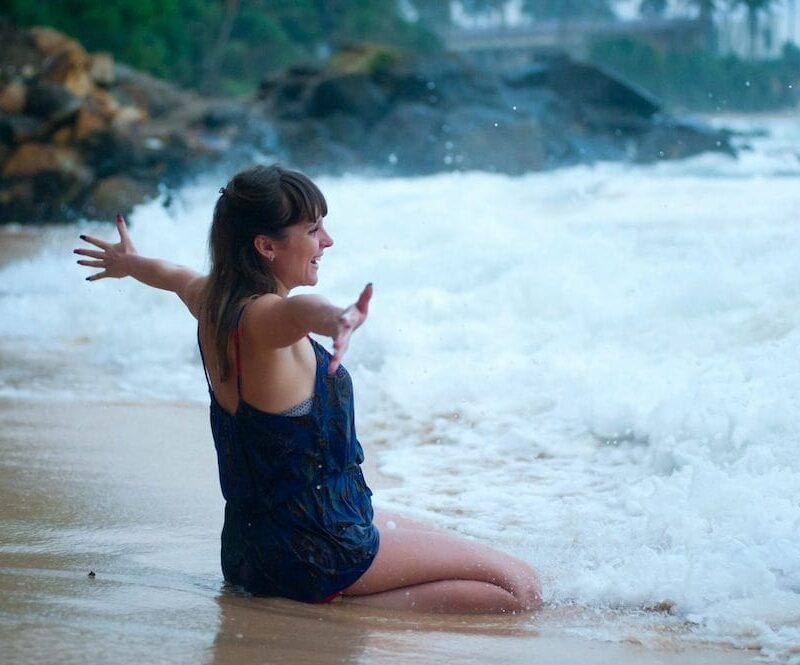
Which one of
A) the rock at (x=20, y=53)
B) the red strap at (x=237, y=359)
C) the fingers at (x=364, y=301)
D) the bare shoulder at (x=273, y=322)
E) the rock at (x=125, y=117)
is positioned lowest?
the red strap at (x=237, y=359)

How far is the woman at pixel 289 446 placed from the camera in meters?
2.89

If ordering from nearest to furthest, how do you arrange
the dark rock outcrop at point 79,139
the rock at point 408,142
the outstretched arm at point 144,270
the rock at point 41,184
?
the outstretched arm at point 144,270 < the rock at point 41,184 < the dark rock outcrop at point 79,139 < the rock at point 408,142

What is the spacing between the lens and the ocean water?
366 centimetres

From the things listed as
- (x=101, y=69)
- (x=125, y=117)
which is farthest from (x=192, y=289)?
(x=101, y=69)

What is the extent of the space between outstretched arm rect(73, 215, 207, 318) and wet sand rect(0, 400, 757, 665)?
806 mm

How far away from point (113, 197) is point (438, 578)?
1962 centimetres

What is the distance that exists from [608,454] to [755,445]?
84 centimetres

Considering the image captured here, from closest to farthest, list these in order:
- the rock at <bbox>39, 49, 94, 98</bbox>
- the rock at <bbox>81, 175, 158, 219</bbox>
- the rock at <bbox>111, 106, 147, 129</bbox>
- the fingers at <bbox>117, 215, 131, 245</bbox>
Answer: the fingers at <bbox>117, 215, 131, 245</bbox>
the rock at <bbox>81, 175, 158, 219</bbox>
the rock at <bbox>111, 106, 147, 129</bbox>
the rock at <bbox>39, 49, 94, 98</bbox>

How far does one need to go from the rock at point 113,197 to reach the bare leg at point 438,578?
1876 cm

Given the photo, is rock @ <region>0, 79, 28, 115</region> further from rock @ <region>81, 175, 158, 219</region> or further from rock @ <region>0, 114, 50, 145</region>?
rock @ <region>81, 175, 158, 219</region>

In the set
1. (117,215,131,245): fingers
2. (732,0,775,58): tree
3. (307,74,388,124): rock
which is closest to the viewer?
(117,215,131,245): fingers

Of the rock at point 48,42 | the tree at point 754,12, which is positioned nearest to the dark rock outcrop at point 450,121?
the tree at point 754,12

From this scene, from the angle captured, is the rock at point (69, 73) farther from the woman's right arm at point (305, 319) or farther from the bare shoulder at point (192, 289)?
the woman's right arm at point (305, 319)

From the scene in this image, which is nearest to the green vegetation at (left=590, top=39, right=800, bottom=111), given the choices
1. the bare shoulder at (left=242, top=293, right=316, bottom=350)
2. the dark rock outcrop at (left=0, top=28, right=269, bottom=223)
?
the dark rock outcrop at (left=0, top=28, right=269, bottom=223)
